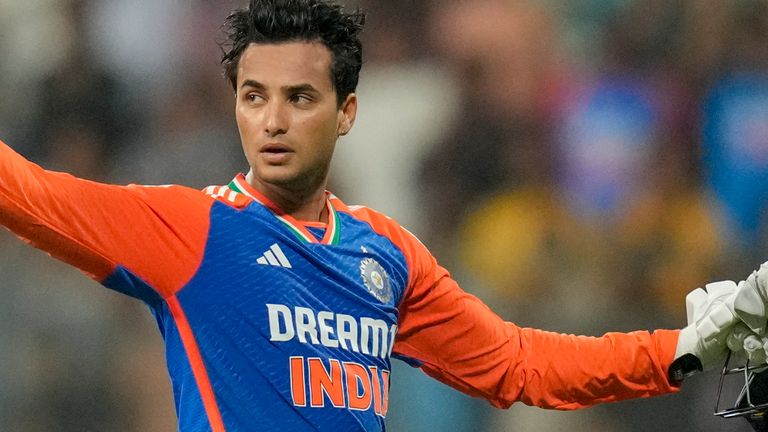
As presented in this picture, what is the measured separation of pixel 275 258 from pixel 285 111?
1.06 feet

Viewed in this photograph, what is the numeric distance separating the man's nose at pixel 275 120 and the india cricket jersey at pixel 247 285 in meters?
0.17

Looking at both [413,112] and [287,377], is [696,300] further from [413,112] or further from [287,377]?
[413,112]

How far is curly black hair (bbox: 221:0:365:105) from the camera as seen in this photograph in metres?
2.66

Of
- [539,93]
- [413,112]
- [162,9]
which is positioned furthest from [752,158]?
[162,9]

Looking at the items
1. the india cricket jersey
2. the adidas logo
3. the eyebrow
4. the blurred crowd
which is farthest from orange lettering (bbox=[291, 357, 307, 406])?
the blurred crowd

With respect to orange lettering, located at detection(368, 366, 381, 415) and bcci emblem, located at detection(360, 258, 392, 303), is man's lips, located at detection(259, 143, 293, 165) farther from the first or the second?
orange lettering, located at detection(368, 366, 381, 415)

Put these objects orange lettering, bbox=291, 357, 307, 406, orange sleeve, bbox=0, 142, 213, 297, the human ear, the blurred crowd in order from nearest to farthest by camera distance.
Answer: orange sleeve, bbox=0, 142, 213, 297 < orange lettering, bbox=291, 357, 307, 406 < the human ear < the blurred crowd

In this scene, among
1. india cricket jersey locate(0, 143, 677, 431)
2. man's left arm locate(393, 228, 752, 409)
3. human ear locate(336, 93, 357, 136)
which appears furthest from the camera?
man's left arm locate(393, 228, 752, 409)

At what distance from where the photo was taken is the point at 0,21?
5.34 meters

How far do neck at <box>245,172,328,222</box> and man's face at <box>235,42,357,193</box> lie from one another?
11mm

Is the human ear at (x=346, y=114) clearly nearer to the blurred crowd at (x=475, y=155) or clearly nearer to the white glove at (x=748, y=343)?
the white glove at (x=748, y=343)

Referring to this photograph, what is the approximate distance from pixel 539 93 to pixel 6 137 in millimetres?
2287

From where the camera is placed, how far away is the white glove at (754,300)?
264cm

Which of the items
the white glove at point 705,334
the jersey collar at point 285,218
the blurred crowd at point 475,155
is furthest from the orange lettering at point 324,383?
the blurred crowd at point 475,155
